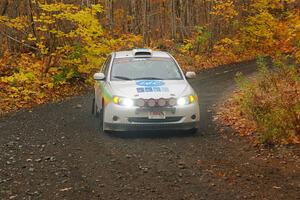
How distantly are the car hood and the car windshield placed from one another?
0.35 m

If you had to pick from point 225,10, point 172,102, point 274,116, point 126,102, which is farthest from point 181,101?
point 225,10

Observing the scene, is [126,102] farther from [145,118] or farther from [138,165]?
[138,165]

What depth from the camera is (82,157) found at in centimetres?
836

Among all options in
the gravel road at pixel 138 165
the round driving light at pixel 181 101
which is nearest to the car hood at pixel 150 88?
the round driving light at pixel 181 101

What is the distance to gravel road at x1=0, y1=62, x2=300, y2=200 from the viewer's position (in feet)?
20.8

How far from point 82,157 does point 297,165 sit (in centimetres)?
374

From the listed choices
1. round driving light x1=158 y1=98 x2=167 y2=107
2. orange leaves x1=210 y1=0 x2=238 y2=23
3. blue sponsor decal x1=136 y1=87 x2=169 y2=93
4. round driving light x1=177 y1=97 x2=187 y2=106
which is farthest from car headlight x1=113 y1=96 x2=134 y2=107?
orange leaves x1=210 y1=0 x2=238 y2=23

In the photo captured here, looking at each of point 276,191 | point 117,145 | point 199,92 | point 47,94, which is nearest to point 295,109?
point 276,191

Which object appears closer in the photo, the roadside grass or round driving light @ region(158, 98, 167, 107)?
the roadside grass

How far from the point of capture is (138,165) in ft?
25.4

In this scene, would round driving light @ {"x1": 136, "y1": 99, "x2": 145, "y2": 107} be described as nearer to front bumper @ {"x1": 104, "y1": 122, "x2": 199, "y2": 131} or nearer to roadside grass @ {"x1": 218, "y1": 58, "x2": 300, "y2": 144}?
front bumper @ {"x1": 104, "y1": 122, "x2": 199, "y2": 131}

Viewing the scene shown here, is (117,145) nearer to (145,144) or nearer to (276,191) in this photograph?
(145,144)

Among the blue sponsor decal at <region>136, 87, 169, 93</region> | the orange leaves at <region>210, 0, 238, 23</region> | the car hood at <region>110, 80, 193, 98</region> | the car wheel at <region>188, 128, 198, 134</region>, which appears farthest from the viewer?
the orange leaves at <region>210, 0, 238, 23</region>

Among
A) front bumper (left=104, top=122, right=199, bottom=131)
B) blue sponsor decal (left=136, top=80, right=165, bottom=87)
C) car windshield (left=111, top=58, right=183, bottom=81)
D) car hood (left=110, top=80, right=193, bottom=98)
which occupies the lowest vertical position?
front bumper (left=104, top=122, right=199, bottom=131)
